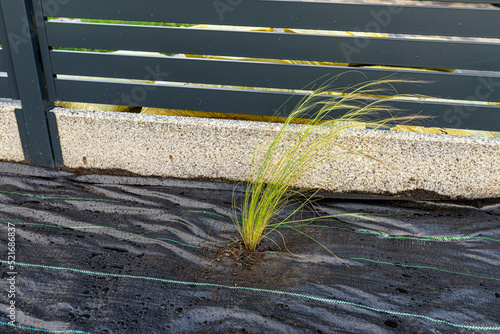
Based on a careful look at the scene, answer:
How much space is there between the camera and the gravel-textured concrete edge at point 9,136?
258 centimetres

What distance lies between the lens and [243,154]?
2545mm

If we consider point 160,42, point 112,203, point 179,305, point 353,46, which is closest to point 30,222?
point 112,203

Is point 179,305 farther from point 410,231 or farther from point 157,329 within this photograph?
point 410,231

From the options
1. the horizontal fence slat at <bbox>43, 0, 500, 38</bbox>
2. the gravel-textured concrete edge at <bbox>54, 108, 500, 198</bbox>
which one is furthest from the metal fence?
the gravel-textured concrete edge at <bbox>54, 108, 500, 198</bbox>

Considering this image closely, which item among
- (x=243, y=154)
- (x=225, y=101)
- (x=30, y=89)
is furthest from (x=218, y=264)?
(x=30, y=89)

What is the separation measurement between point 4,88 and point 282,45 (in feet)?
6.14

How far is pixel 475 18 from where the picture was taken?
2170 mm

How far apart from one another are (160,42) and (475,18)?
1872mm

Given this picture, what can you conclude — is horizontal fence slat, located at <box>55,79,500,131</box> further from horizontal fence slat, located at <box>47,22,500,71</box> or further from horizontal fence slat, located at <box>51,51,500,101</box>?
horizontal fence slat, located at <box>47,22,500,71</box>

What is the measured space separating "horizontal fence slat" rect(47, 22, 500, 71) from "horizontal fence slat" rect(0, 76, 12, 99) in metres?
0.42

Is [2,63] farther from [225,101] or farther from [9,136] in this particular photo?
[225,101]

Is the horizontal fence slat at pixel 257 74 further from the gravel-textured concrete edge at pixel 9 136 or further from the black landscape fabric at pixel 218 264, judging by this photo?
the black landscape fabric at pixel 218 264

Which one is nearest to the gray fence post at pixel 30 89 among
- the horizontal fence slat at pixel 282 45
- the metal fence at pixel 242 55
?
the metal fence at pixel 242 55

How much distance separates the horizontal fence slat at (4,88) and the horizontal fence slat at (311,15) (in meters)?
0.56
